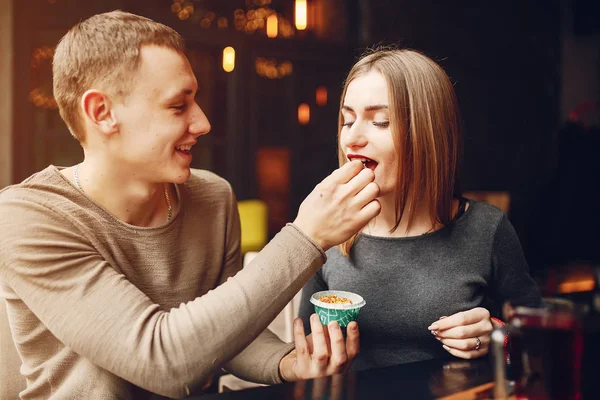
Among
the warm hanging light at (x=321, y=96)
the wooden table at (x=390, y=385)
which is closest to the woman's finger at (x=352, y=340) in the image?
the wooden table at (x=390, y=385)

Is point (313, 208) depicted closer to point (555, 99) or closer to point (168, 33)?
point (168, 33)

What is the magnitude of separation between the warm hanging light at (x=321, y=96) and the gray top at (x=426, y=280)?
4.67 meters

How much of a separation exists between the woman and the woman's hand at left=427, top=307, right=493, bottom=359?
0.77ft

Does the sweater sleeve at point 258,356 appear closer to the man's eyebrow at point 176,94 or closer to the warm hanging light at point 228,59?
the man's eyebrow at point 176,94

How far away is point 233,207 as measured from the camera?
68.3 inches

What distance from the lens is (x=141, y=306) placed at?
3.88ft

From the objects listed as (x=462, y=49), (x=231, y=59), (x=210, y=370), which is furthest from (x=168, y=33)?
(x=462, y=49)

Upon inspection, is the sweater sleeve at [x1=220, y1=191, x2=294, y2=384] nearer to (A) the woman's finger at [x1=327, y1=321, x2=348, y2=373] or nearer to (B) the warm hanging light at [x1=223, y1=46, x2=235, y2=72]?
(A) the woman's finger at [x1=327, y1=321, x2=348, y2=373]

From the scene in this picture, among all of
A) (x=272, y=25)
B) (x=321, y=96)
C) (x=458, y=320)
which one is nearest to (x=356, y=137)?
(x=458, y=320)

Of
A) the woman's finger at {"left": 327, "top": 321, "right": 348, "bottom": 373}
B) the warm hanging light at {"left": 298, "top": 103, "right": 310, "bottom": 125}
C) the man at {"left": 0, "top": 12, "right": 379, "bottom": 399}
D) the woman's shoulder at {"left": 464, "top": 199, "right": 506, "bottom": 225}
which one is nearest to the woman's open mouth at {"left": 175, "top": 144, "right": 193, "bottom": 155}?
the man at {"left": 0, "top": 12, "right": 379, "bottom": 399}

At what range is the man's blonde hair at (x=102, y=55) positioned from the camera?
4.40 ft

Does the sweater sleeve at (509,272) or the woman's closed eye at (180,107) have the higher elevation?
the woman's closed eye at (180,107)

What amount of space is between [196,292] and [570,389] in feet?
3.16

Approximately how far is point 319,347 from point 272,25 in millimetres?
5056
